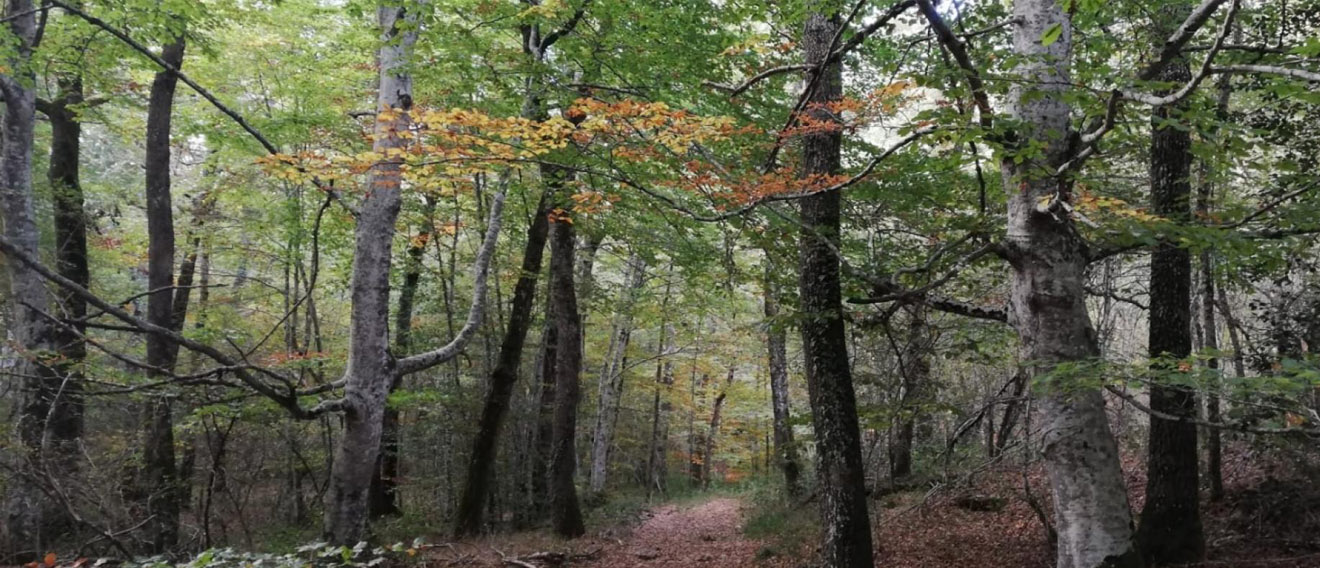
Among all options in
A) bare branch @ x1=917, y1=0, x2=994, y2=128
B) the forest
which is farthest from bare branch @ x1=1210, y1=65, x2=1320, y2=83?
bare branch @ x1=917, y1=0, x2=994, y2=128

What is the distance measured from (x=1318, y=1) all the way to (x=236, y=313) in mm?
19203

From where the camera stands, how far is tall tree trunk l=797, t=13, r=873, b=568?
6.19 meters

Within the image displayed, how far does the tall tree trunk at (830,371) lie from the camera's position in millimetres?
6188

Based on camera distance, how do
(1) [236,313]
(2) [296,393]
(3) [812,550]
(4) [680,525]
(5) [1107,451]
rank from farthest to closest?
(1) [236,313] < (4) [680,525] < (3) [812,550] < (2) [296,393] < (5) [1107,451]

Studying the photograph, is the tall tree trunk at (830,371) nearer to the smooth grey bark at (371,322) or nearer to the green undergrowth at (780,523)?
the green undergrowth at (780,523)

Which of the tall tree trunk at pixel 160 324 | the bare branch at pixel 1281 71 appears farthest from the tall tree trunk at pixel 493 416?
the bare branch at pixel 1281 71

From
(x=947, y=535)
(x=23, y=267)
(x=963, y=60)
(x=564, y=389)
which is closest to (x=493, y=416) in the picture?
(x=564, y=389)

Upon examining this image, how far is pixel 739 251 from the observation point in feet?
32.1

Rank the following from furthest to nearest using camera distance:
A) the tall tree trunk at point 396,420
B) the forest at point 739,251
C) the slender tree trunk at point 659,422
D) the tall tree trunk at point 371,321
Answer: the slender tree trunk at point 659,422
the tall tree trunk at point 396,420
the tall tree trunk at point 371,321
the forest at point 739,251

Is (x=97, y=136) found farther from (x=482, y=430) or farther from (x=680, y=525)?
(x=680, y=525)

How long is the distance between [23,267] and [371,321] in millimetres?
5442

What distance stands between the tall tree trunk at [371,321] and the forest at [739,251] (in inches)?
1.6

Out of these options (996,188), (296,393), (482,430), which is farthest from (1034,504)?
(482,430)

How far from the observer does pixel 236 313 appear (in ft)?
51.9
